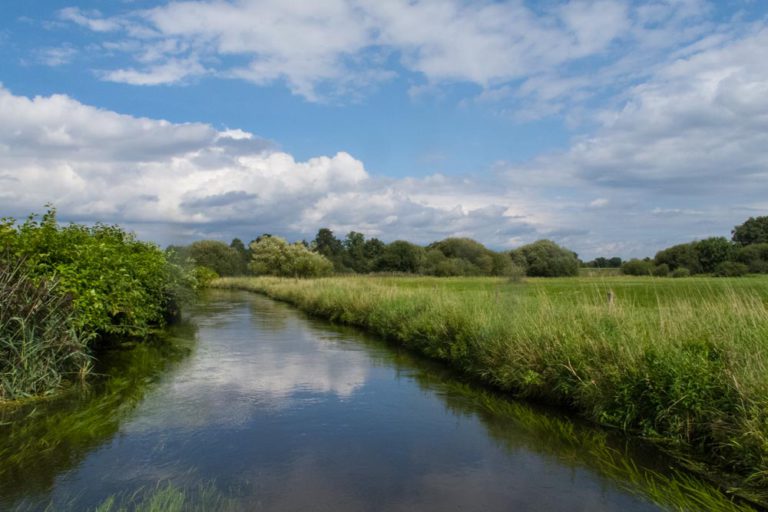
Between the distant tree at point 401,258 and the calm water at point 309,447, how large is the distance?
56.2 meters

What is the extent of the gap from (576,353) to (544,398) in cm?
119

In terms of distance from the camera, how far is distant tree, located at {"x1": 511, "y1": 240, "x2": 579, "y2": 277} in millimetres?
59312

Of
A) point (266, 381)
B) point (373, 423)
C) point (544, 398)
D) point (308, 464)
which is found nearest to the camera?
point (308, 464)

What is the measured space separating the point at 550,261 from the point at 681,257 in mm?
13197

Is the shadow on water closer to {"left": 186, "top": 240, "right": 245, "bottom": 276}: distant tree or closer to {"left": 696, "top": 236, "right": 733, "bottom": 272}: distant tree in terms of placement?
{"left": 696, "top": 236, "right": 733, "bottom": 272}: distant tree

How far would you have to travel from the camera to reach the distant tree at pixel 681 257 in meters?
53.8

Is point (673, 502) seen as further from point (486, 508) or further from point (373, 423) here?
point (373, 423)

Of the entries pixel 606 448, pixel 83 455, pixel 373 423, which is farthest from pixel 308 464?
pixel 606 448

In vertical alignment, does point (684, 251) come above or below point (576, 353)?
above

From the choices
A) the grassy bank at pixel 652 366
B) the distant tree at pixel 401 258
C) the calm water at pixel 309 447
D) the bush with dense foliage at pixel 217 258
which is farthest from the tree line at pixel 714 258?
the bush with dense foliage at pixel 217 258

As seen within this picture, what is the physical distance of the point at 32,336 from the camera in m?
8.67

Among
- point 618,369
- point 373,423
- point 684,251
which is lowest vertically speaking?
point 373,423

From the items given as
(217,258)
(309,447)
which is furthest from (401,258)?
(309,447)

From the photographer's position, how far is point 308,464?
6613 mm
